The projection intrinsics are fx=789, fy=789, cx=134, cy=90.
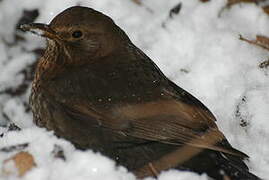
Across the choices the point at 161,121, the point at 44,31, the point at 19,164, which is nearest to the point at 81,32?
the point at 44,31

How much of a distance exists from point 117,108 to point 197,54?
142 centimetres

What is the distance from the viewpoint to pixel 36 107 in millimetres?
4785

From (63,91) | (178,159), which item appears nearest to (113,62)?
(63,91)

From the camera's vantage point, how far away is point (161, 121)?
173 inches

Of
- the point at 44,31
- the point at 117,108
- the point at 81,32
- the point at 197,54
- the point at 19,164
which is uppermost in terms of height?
the point at 197,54

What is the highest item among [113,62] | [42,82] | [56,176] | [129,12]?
[129,12]

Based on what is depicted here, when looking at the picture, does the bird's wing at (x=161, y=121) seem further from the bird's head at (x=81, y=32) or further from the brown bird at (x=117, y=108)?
the bird's head at (x=81, y=32)

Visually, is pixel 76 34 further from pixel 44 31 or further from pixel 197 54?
pixel 197 54

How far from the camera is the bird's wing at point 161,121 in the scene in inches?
171

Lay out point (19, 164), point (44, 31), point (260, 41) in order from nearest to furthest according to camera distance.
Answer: point (19, 164)
point (44, 31)
point (260, 41)

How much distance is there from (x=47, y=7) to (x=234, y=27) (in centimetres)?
144

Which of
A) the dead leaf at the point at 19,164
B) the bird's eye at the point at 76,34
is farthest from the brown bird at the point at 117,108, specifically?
the dead leaf at the point at 19,164

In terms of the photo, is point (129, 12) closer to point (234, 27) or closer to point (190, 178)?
point (234, 27)

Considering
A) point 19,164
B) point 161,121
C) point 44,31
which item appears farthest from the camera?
point 44,31
